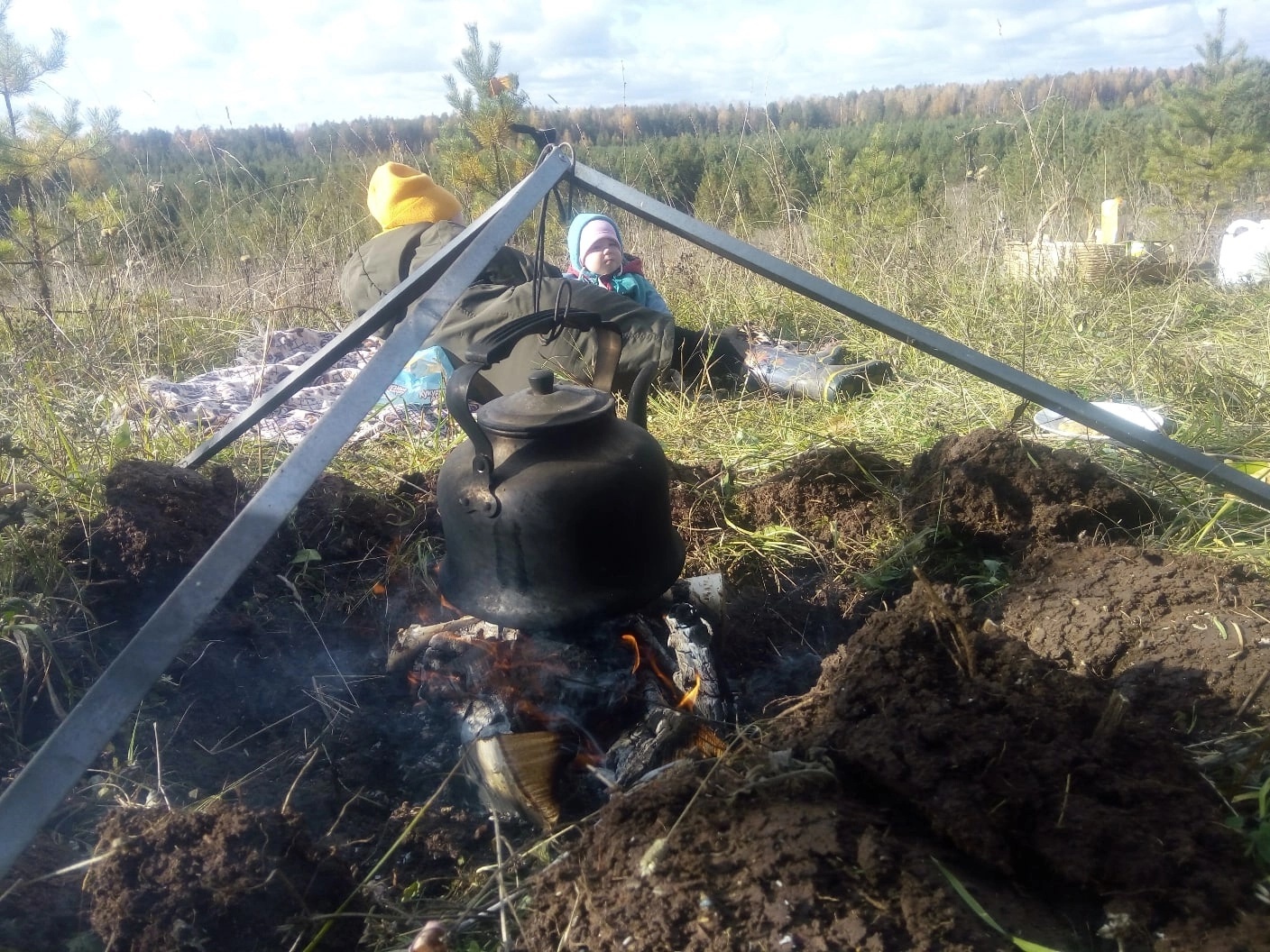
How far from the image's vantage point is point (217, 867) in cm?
160

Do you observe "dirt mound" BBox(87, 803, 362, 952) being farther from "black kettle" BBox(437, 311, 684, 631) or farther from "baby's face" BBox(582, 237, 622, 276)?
"baby's face" BBox(582, 237, 622, 276)

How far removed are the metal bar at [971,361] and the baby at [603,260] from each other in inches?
104

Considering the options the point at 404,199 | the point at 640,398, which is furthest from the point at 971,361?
the point at 404,199

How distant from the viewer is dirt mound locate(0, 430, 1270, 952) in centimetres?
140

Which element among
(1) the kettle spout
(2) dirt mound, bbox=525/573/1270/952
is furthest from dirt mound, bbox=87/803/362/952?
(1) the kettle spout

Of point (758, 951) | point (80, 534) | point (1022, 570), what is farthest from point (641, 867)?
point (80, 534)

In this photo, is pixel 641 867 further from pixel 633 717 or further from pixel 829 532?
pixel 829 532

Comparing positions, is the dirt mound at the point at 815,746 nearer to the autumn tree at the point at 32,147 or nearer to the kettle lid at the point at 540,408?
the kettle lid at the point at 540,408

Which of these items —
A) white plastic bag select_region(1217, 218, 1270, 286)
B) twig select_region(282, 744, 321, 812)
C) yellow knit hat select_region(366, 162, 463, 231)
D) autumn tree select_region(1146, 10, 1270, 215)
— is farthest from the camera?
autumn tree select_region(1146, 10, 1270, 215)

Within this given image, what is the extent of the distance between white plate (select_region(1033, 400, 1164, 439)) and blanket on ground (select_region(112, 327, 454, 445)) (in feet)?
8.89

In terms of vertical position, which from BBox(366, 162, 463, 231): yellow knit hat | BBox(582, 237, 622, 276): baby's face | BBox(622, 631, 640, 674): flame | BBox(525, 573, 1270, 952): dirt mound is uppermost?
BBox(366, 162, 463, 231): yellow knit hat

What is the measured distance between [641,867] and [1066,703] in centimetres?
95

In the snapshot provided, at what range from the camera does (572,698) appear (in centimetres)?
237

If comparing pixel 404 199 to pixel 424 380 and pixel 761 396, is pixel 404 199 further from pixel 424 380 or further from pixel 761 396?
pixel 761 396
